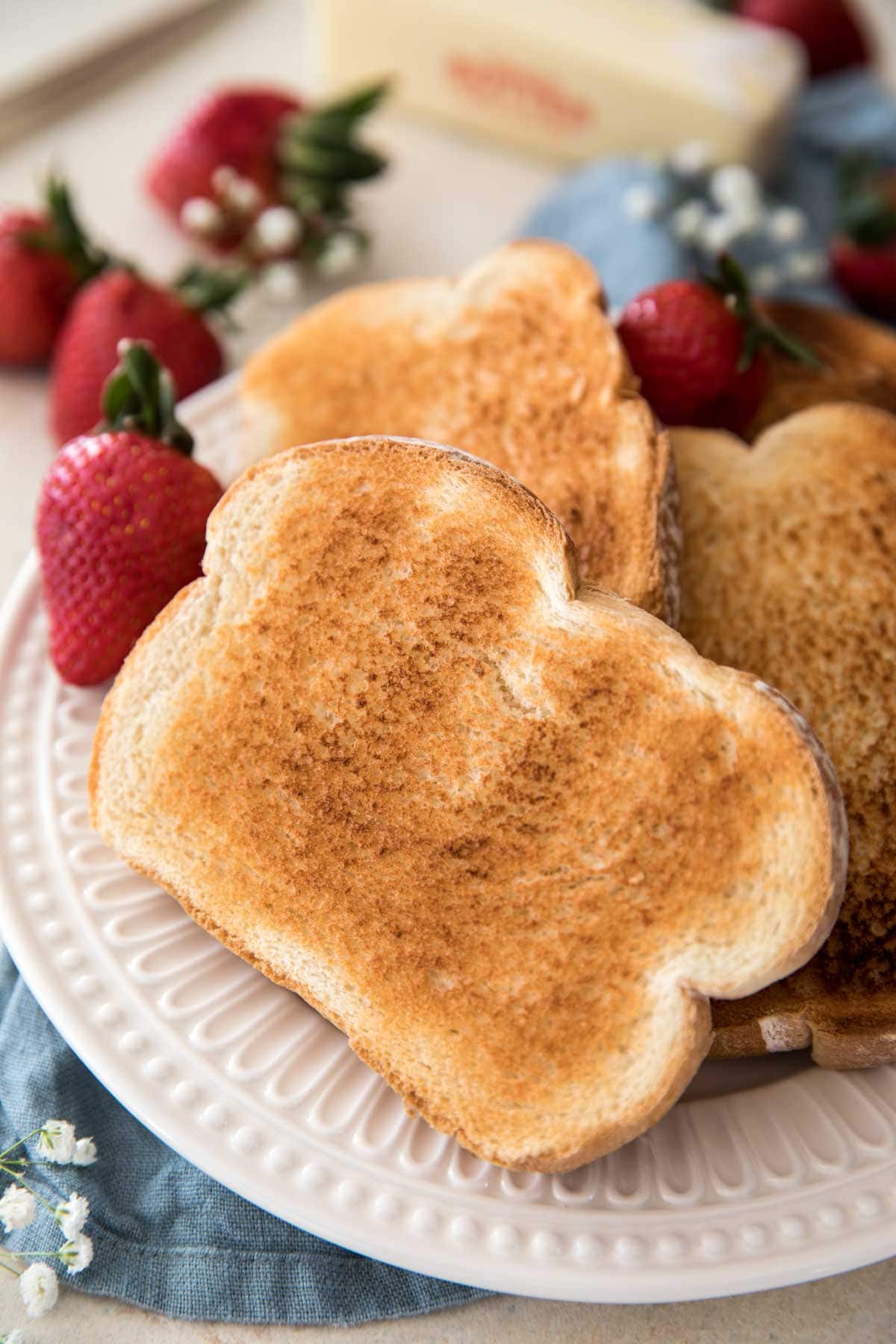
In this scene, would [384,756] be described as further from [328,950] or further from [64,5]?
[64,5]

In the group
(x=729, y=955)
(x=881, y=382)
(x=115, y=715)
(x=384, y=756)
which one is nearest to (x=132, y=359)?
(x=115, y=715)

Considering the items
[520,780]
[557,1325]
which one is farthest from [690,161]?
[557,1325]

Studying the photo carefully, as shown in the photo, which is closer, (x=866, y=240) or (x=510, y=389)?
(x=510, y=389)

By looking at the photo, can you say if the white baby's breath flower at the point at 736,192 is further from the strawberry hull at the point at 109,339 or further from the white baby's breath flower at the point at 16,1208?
the white baby's breath flower at the point at 16,1208

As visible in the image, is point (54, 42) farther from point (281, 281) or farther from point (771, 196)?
point (771, 196)

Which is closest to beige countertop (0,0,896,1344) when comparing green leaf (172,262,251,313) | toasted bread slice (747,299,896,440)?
green leaf (172,262,251,313)

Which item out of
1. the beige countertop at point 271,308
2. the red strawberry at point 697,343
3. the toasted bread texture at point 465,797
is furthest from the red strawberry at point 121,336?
the red strawberry at point 697,343
